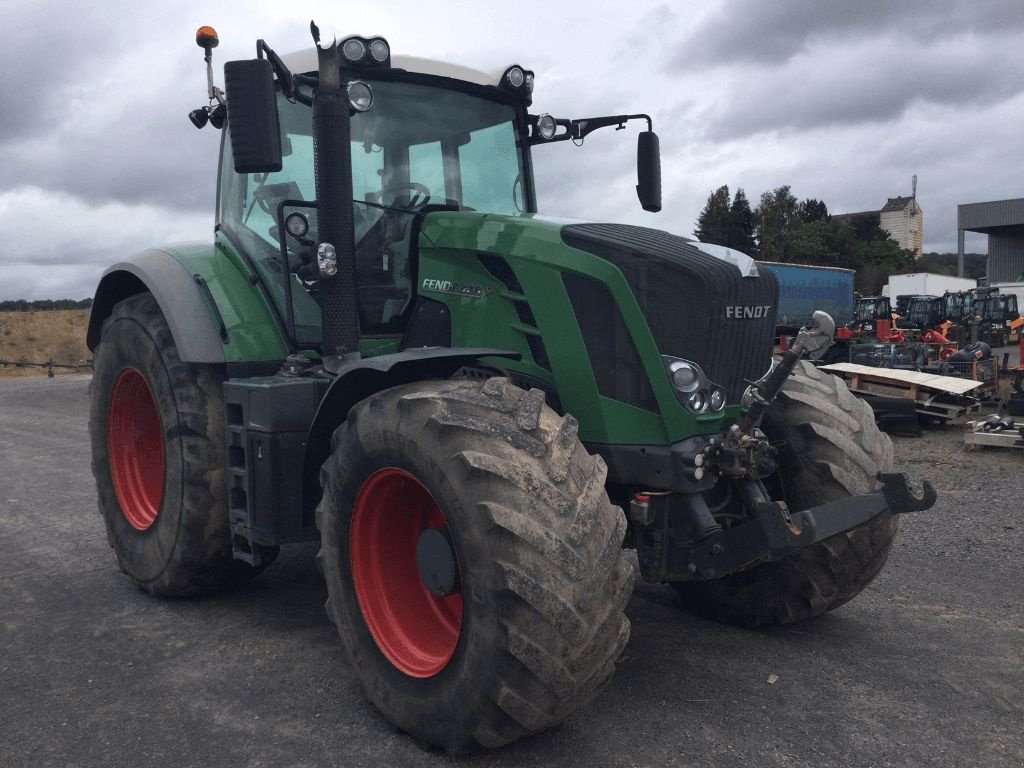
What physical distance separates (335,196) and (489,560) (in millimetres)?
1951

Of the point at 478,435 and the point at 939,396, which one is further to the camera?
the point at 939,396

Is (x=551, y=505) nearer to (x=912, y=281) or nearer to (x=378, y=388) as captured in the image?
(x=378, y=388)

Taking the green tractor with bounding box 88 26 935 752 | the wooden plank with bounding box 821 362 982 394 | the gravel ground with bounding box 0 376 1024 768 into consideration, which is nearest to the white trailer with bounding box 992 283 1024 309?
the wooden plank with bounding box 821 362 982 394

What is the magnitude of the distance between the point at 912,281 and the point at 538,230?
48.7m

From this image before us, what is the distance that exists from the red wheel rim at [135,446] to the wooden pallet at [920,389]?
9085mm

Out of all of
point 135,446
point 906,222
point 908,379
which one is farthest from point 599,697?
point 906,222

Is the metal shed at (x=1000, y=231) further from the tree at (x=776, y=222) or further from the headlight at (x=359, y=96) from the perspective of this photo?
the headlight at (x=359, y=96)

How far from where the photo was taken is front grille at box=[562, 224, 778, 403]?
3.64 m

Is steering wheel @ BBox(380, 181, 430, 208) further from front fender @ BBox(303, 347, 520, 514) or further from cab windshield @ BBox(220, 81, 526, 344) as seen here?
front fender @ BBox(303, 347, 520, 514)

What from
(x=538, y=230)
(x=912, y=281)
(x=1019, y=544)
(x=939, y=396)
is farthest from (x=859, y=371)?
(x=912, y=281)

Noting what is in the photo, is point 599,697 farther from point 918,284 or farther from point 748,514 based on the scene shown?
point 918,284

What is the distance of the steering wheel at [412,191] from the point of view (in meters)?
4.59

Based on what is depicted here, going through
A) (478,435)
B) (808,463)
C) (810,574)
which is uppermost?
(478,435)

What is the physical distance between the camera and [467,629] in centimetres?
314
